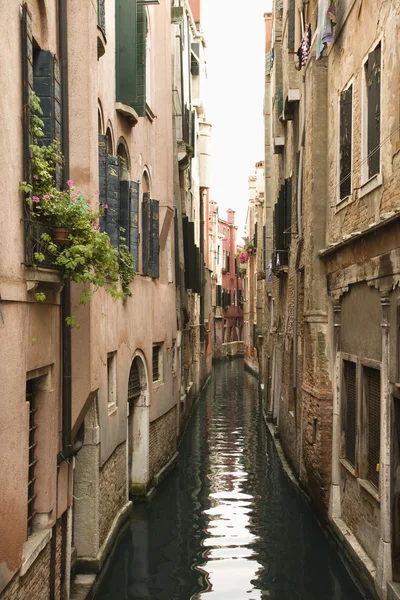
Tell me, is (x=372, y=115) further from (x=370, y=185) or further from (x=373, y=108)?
(x=370, y=185)

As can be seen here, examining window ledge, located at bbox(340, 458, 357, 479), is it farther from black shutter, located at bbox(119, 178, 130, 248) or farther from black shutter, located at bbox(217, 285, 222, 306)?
black shutter, located at bbox(217, 285, 222, 306)

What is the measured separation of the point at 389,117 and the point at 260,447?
1243 centimetres

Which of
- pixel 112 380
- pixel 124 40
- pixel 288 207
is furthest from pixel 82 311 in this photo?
pixel 288 207

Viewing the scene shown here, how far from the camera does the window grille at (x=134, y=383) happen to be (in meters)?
13.0

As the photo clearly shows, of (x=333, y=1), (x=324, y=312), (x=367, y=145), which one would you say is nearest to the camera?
(x=367, y=145)

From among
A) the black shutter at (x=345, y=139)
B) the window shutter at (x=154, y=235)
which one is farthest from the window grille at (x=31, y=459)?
the window shutter at (x=154, y=235)

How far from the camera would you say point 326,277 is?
12211mm

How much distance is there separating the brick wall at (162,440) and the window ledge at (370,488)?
5351mm

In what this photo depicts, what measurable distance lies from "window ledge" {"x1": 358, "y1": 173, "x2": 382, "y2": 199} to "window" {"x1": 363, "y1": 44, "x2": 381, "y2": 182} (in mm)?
75

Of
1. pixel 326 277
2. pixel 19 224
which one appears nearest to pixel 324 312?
pixel 326 277

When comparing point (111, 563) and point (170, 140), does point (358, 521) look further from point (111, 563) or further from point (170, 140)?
point (170, 140)

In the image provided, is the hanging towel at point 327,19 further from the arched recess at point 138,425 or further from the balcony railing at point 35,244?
the balcony railing at point 35,244

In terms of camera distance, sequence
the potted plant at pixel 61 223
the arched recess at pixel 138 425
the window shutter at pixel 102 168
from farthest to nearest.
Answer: the arched recess at pixel 138 425, the window shutter at pixel 102 168, the potted plant at pixel 61 223

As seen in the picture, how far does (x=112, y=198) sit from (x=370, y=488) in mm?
4753
